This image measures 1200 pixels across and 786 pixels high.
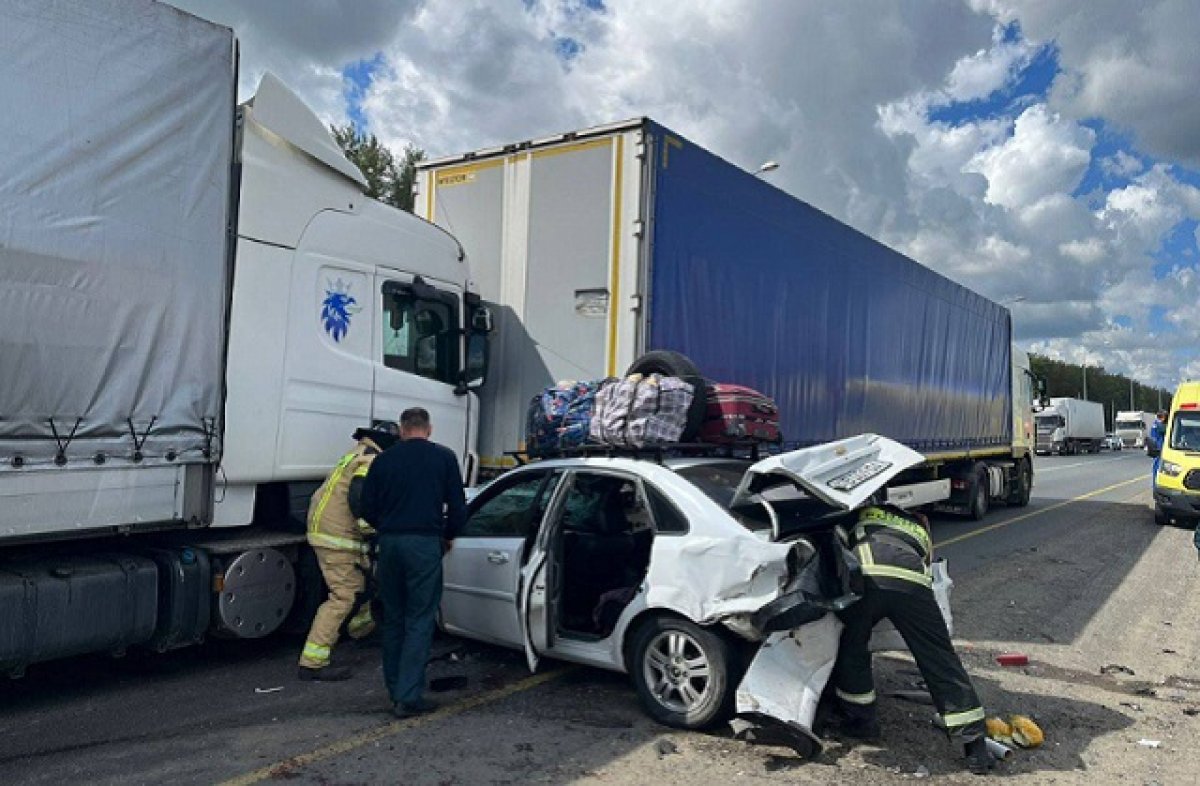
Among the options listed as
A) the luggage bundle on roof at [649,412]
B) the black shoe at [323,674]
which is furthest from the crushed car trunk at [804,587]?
the black shoe at [323,674]

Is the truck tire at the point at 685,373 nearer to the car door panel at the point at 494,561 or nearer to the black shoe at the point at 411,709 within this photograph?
the car door panel at the point at 494,561

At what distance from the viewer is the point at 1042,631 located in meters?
7.04

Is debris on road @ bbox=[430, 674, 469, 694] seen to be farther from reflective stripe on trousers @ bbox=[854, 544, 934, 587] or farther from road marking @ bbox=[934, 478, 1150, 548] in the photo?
road marking @ bbox=[934, 478, 1150, 548]

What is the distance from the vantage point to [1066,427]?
47.8m

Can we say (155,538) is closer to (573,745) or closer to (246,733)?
(246,733)

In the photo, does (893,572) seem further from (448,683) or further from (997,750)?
(448,683)

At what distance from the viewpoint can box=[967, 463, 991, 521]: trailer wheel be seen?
14828 millimetres

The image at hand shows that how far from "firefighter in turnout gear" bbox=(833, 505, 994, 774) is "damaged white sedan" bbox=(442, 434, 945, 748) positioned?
0.43ft

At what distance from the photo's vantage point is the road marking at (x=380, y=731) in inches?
154

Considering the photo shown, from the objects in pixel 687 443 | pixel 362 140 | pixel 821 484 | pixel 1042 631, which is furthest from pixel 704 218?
pixel 362 140

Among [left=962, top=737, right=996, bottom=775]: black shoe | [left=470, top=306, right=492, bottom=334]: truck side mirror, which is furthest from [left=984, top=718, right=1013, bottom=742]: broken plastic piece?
[left=470, top=306, right=492, bottom=334]: truck side mirror

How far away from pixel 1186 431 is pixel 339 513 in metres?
14.4

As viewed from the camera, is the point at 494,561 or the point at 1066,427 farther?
the point at 1066,427

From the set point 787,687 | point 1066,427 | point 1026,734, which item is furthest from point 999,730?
point 1066,427
